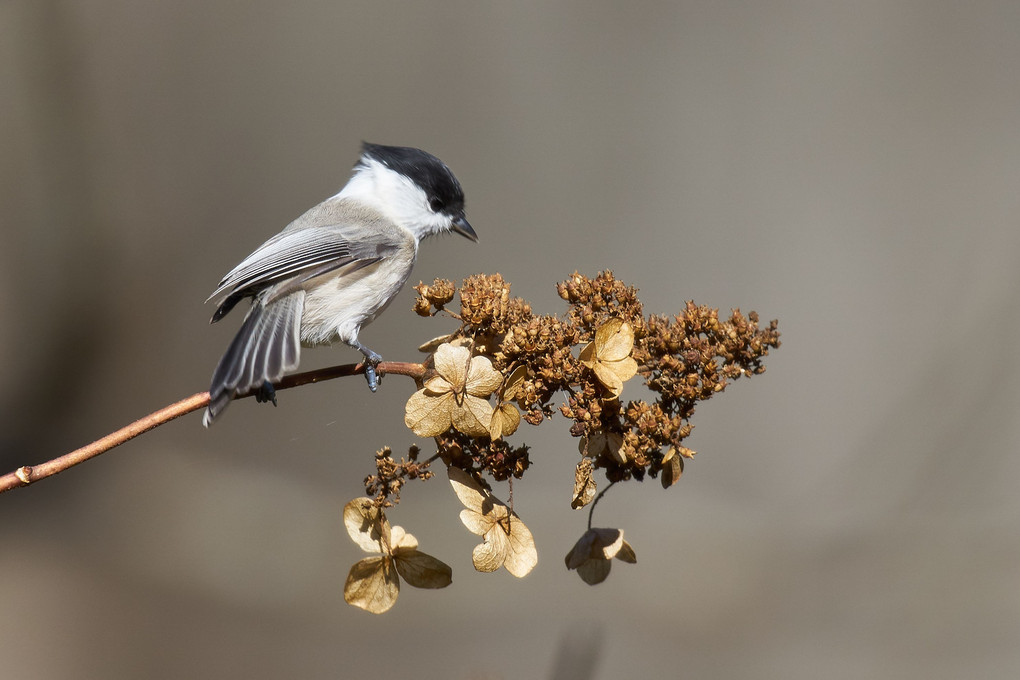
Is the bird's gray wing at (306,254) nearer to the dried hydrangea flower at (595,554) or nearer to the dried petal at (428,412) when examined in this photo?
the dried petal at (428,412)

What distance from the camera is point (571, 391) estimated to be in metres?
0.93

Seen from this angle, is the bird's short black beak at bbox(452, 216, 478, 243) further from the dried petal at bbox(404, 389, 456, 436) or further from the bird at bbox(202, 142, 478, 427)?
the dried petal at bbox(404, 389, 456, 436)

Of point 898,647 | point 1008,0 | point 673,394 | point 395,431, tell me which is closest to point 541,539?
point 395,431

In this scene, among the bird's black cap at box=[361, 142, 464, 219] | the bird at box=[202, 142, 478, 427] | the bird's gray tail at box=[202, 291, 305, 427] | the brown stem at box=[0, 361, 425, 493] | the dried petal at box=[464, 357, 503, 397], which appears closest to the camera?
the brown stem at box=[0, 361, 425, 493]

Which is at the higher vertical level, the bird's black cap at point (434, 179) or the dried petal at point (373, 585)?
the bird's black cap at point (434, 179)

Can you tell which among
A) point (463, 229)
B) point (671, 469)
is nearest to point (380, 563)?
point (671, 469)

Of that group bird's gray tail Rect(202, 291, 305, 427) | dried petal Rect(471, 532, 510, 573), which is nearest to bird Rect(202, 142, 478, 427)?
bird's gray tail Rect(202, 291, 305, 427)

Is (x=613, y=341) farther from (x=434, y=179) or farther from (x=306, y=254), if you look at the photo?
(x=434, y=179)

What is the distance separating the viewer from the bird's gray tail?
40.1 inches

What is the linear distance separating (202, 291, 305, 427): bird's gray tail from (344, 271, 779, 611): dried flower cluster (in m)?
0.24

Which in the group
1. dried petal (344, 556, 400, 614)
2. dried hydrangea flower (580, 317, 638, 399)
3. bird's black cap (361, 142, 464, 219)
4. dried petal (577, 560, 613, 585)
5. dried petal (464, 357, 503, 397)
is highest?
bird's black cap (361, 142, 464, 219)

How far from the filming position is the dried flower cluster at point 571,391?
89 cm

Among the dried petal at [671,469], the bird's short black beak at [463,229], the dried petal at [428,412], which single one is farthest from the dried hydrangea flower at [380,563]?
the bird's short black beak at [463,229]

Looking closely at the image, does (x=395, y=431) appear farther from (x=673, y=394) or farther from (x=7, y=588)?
(x=673, y=394)
